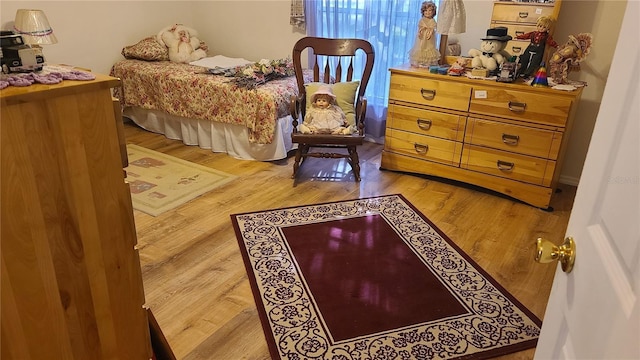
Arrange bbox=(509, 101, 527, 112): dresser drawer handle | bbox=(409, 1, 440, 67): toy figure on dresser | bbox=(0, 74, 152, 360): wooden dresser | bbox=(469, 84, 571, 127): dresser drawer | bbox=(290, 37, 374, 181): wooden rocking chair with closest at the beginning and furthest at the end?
bbox=(0, 74, 152, 360): wooden dresser < bbox=(469, 84, 571, 127): dresser drawer < bbox=(509, 101, 527, 112): dresser drawer handle < bbox=(290, 37, 374, 181): wooden rocking chair < bbox=(409, 1, 440, 67): toy figure on dresser

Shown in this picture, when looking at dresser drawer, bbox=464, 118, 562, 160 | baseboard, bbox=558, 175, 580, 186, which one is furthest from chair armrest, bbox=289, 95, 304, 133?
baseboard, bbox=558, 175, 580, 186

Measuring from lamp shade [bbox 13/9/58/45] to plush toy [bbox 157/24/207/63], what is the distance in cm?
126

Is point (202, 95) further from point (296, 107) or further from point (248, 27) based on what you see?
point (248, 27)

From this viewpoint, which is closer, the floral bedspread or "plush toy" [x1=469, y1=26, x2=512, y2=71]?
"plush toy" [x1=469, y1=26, x2=512, y2=71]

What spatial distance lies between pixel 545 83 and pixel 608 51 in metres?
0.62

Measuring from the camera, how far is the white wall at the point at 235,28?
10.3ft

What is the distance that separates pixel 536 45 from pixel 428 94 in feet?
2.47

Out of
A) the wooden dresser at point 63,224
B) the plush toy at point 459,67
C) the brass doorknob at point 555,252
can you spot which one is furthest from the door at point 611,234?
the plush toy at point 459,67

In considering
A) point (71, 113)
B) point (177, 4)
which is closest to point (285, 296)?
point (71, 113)

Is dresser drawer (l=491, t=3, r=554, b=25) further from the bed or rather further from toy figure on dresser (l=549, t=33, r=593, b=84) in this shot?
the bed

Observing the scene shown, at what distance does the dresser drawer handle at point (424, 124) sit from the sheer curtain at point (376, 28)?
2.77ft

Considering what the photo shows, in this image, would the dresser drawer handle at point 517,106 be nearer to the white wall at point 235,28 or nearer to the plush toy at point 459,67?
the plush toy at point 459,67

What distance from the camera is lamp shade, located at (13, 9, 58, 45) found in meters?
3.40

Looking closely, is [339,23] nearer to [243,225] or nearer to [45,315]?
[243,225]
